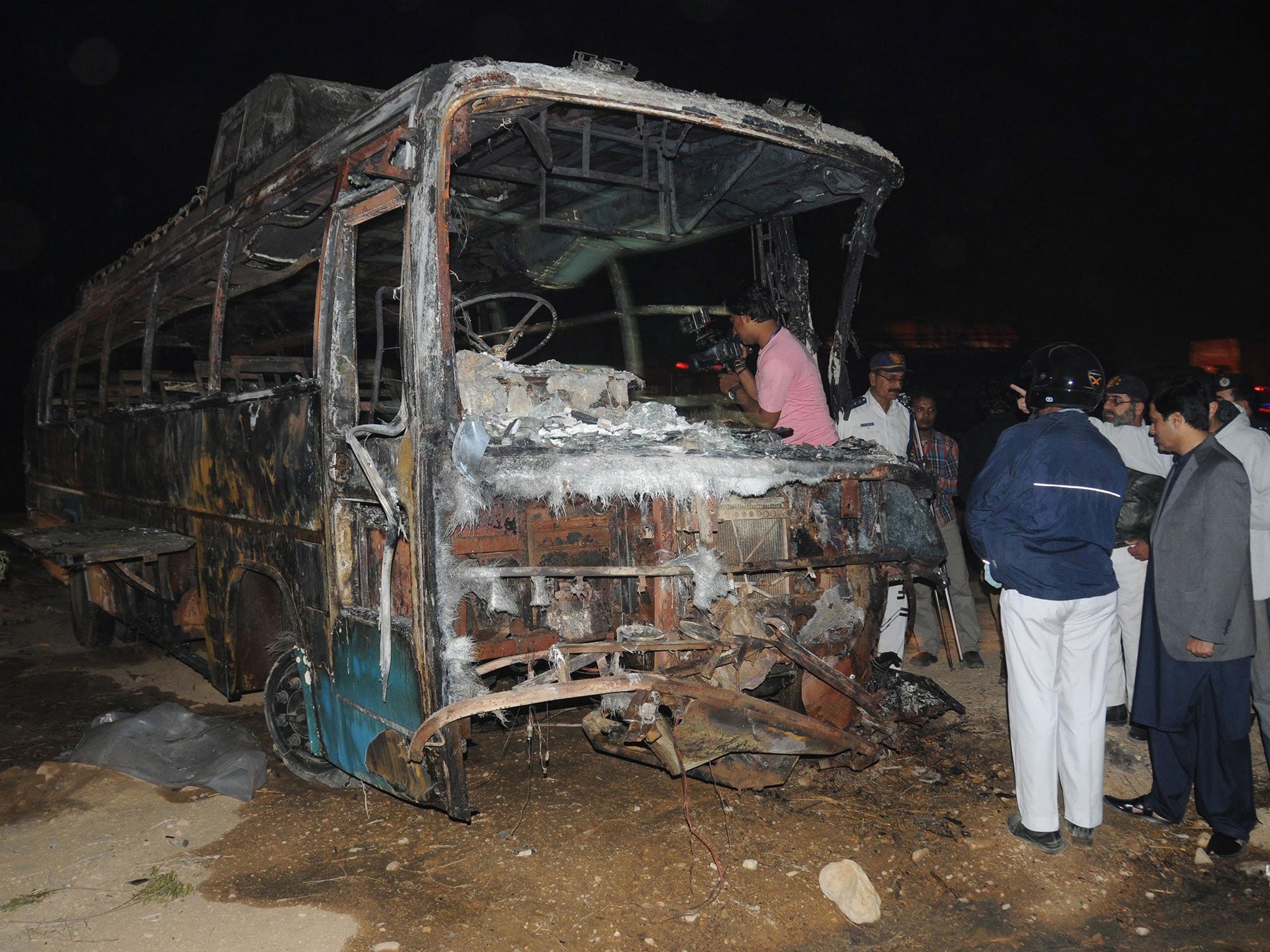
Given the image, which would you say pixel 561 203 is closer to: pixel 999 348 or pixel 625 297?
pixel 625 297

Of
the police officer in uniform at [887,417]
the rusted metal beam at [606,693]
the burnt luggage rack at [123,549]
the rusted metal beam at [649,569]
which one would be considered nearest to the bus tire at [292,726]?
the burnt luggage rack at [123,549]

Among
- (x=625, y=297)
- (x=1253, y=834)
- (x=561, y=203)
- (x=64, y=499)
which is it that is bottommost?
(x=1253, y=834)

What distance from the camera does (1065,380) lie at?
140 inches

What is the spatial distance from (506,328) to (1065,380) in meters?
3.18

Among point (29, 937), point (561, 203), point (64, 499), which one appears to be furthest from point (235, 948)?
point (64, 499)

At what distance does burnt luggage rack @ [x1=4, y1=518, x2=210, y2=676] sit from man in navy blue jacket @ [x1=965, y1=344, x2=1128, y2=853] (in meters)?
4.32

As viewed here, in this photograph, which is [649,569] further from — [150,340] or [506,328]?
[150,340]

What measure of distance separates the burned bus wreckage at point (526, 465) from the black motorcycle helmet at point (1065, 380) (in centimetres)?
64

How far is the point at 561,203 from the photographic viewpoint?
15.2 ft

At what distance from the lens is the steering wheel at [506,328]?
12.6ft

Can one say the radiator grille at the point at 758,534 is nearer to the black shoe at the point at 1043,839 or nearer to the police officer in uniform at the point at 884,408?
the black shoe at the point at 1043,839

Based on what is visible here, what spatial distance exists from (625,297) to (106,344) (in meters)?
4.31

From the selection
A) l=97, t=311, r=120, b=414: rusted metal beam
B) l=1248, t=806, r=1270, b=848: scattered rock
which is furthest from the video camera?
l=97, t=311, r=120, b=414: rusted metal beam

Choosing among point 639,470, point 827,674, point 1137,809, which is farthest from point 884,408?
point 639,470
